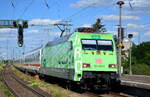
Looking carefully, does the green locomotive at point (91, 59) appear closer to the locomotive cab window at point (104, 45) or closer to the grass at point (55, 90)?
the locomotive cab window at point (104, 45)

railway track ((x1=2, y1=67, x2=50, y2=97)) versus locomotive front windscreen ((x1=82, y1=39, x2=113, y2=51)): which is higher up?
locomotive front windscreen ((x1=82, y1=39, x2=113, y2=51))

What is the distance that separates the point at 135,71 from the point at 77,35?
3450 centimetres

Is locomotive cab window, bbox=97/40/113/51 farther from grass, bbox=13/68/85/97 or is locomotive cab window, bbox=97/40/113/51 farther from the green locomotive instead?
grass, bbox=13/68/85/97

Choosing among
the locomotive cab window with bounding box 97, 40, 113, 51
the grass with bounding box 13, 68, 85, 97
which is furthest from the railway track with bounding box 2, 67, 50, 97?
the locomotive cab window with bounding box 97, 40, 113, 51

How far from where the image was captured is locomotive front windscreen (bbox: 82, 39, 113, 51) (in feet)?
63.5

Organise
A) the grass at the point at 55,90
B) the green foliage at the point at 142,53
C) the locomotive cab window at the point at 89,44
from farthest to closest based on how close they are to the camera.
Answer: the green foliage at the point at 142,53 < the locomotive cab window at the point at 89,44 < the grass at the point at 55,90

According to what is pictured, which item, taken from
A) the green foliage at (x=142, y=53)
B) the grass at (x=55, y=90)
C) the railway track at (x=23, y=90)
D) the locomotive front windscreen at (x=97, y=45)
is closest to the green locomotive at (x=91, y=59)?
the locomotive front windscreen at (x=97, y=45)

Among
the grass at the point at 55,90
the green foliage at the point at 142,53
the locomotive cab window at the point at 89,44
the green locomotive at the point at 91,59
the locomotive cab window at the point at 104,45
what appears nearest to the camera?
the grass at the point at 55,90

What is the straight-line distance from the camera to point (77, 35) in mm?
19422

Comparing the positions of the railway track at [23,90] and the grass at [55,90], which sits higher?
the grass at [55,90]

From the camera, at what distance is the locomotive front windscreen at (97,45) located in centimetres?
1934

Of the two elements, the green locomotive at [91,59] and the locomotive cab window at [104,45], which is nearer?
the green locomotive at [91,59]

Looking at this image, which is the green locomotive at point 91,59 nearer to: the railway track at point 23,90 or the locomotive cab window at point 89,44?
the locomotive cab window at point 89,44

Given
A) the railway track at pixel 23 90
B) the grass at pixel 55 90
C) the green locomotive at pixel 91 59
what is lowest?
the railway track at pixel 23 90
